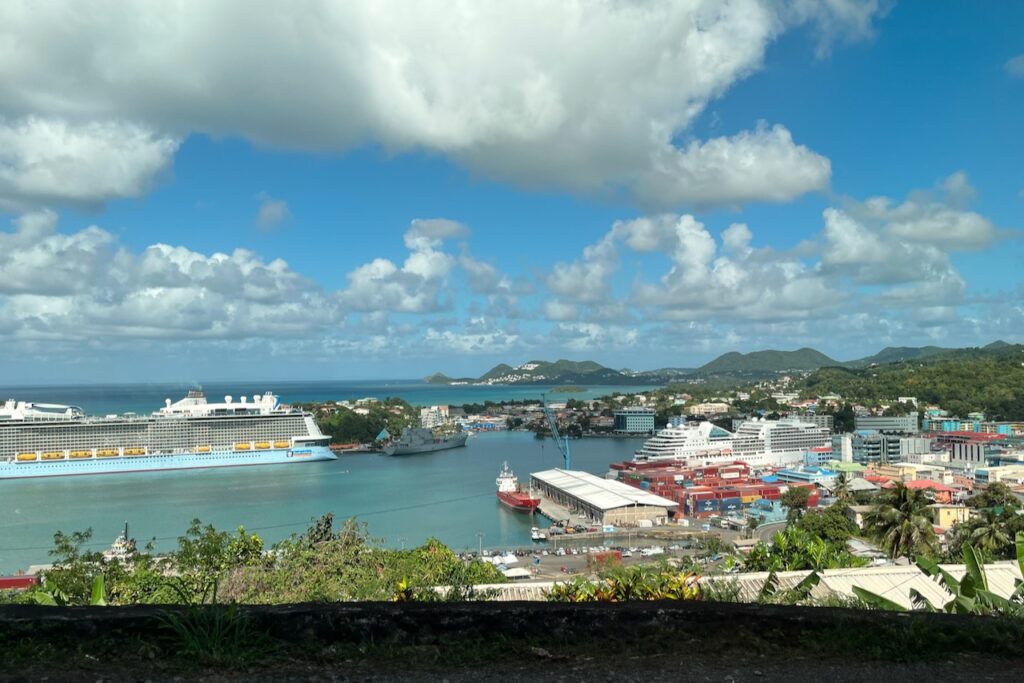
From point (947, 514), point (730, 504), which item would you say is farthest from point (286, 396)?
point (947, 514)

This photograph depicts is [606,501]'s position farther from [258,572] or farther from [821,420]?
[821,420]

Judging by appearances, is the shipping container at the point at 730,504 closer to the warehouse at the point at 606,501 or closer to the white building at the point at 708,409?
the warehouse at the point at 606,501

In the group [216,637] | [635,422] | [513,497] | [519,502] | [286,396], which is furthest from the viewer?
[286,396]

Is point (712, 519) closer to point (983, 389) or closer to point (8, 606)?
point (8, 606)

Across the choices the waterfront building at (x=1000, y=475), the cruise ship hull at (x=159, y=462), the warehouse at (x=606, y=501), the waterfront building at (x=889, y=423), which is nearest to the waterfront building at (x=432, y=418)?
the cruise ship hull at (x=159, y=462)

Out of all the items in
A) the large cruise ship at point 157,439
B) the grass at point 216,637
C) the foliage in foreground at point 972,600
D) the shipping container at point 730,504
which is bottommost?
the shipping container at point 730,504

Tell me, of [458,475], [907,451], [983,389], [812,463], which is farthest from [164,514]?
[983,389]

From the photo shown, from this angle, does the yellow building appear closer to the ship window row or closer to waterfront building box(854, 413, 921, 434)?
waterfront building box(854, 413, 921, 434)
